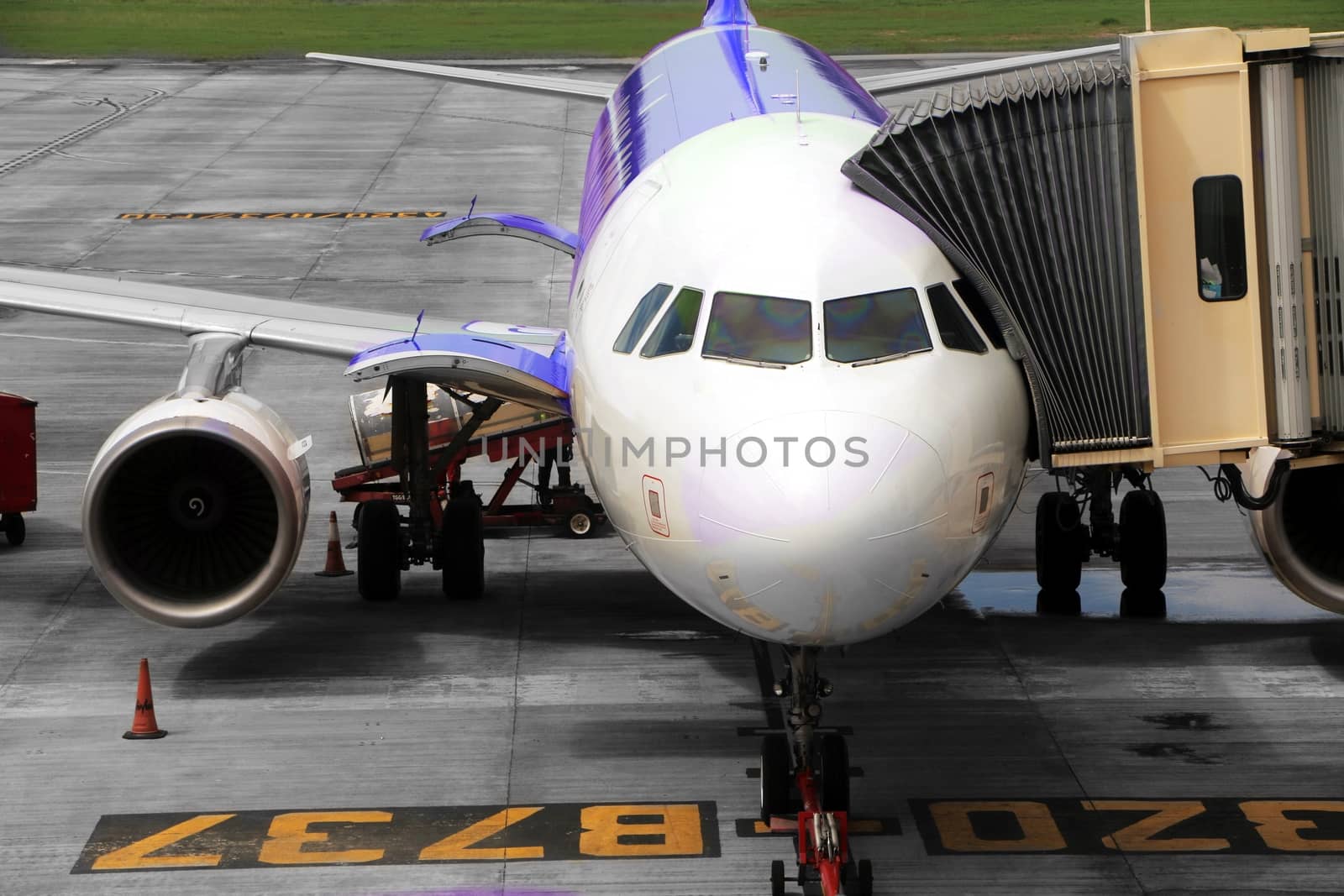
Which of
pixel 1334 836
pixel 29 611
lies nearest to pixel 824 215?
pixel 1334 836

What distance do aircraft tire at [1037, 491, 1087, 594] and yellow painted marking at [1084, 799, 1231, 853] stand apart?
4611 millimetres

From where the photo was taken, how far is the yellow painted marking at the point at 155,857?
11930 mm

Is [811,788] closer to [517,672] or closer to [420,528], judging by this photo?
[517,672]

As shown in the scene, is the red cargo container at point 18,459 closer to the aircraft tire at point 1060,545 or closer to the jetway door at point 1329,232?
the aircraft tire at point 1060,545

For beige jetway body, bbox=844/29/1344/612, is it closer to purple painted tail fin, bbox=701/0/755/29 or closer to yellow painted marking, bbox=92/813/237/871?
yellow painted marking, bbox=92/813/237/871

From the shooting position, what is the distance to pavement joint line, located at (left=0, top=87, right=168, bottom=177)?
4712cm

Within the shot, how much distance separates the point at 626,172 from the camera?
14922mm

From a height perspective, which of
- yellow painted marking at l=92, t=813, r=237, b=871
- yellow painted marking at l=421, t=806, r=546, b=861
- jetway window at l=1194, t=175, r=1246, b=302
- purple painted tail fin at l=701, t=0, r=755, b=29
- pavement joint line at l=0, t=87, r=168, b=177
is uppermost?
pavement joint line at l=0, t=87, r=168, b=177

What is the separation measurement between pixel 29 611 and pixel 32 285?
3.56m

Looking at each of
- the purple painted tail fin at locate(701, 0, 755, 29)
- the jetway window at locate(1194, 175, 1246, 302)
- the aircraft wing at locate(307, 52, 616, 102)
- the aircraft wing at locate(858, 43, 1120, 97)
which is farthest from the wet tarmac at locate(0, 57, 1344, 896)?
the purple painted tail fin at locate(701, 0, 755, 29)

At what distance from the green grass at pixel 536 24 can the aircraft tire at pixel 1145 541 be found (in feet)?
155

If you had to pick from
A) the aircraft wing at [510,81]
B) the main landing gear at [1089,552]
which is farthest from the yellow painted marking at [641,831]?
the aircraft wing at [510,81]

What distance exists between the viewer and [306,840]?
1233cm

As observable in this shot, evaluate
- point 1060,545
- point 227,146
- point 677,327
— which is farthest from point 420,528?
point 227,146
